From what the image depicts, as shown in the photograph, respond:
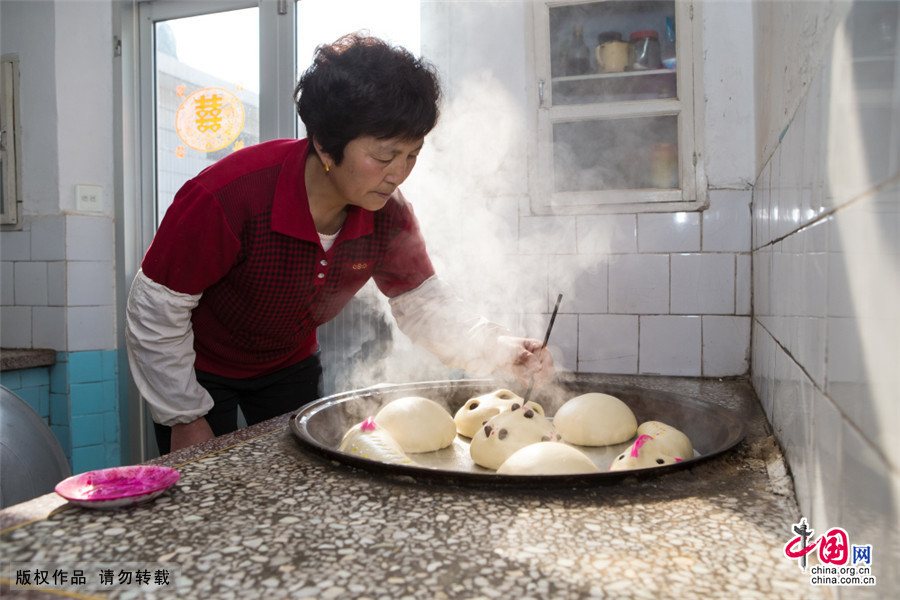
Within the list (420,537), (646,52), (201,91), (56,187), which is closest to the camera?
(420,537)

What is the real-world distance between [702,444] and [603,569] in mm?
752

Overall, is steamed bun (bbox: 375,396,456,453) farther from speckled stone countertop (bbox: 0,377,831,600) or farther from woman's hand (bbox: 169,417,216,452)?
woman's hand (bbox: 169,417,216,452)

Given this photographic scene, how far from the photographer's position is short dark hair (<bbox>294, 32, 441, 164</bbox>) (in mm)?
1266

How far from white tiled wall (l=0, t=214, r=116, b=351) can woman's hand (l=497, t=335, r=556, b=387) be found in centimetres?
236

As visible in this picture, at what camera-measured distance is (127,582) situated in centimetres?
62

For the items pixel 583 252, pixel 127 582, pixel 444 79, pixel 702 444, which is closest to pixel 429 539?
pixel 127 582

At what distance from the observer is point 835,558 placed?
578 millimetres

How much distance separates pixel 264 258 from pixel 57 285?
2.03 meters

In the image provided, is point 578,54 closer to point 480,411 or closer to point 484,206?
point 484,206

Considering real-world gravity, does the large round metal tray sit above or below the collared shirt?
below

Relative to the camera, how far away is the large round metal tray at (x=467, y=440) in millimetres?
888

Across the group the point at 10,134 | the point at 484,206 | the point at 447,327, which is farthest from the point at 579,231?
the point at 10,134

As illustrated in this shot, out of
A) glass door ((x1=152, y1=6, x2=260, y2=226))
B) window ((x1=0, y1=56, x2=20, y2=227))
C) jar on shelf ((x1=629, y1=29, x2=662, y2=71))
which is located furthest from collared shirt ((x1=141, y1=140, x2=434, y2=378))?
window ((x1=0, y1=56, x2=20, y2=227))

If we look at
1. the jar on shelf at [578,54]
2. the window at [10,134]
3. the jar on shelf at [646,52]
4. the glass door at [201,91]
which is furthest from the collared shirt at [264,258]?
the window at [10,134]
